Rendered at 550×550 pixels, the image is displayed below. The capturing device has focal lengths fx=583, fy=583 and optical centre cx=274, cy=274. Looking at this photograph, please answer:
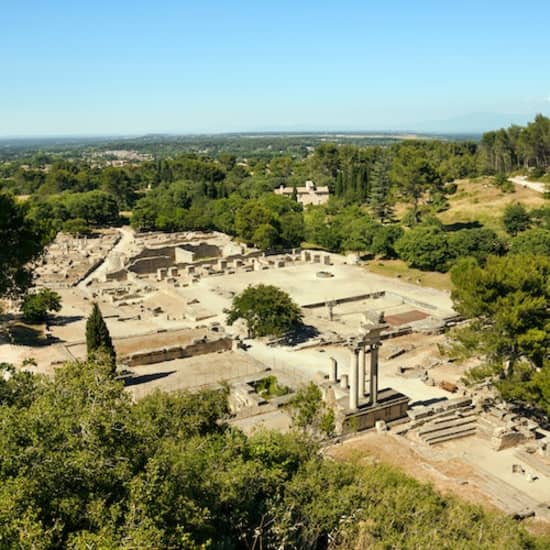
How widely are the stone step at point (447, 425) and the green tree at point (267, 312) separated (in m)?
14.0

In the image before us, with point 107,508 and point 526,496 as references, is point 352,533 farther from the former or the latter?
point 526,496

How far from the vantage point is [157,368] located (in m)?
32.3

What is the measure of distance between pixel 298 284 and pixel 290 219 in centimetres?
1814

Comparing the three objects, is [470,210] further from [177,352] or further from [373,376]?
[373,376]

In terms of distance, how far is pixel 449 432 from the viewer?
79.5 ft

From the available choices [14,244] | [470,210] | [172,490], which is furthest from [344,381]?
[470,210]

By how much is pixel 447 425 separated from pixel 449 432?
436 millimetres

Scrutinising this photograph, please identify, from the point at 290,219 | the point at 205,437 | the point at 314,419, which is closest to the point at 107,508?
the point at 205,437

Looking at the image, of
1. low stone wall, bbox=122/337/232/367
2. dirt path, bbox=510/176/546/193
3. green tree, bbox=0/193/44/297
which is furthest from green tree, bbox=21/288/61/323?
dirt path, bbox=510/176/546/193

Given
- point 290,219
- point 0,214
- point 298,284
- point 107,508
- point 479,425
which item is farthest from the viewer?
point 290,219

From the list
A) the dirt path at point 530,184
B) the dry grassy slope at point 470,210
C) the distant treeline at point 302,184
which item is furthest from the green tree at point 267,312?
the dirt path at point 530,184

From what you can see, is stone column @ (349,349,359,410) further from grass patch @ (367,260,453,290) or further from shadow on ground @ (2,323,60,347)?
grass patch @ (367,260,453,290)

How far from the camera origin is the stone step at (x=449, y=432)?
2367cm

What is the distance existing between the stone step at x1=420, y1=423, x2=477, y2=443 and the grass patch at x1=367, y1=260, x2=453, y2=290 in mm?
27294
